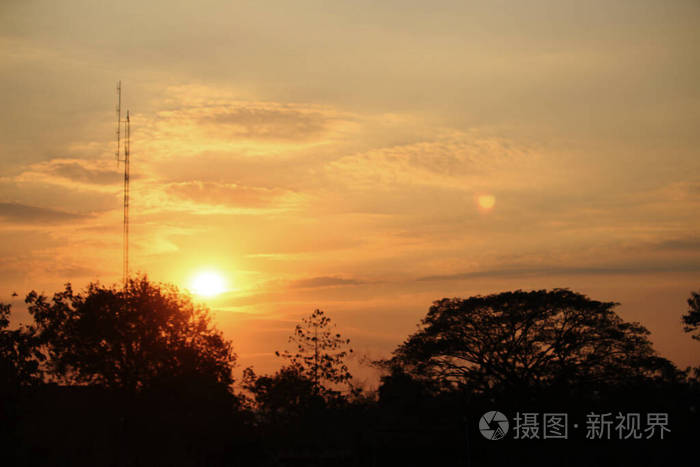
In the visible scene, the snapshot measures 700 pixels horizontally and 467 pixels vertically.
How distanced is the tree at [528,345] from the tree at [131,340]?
50.6ft

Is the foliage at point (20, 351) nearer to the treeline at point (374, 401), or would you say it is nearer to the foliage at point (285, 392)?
the treeline at point (374, 401)

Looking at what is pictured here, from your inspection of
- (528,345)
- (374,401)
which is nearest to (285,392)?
(374,401)

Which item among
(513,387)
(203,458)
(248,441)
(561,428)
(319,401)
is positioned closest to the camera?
(203,458)

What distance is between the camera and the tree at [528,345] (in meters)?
43.2

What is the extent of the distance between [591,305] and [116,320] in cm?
2907

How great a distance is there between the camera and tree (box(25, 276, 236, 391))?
33625 millimetres

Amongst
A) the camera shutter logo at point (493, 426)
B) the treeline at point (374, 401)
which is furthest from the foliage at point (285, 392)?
the camera shutter logo at point (493, 426)

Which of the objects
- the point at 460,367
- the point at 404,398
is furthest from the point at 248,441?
the point at 460,367

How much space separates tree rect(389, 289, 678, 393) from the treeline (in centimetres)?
9

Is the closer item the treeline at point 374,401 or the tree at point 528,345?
the treeline at point 374,401

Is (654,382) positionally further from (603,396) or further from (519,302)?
(519,302)

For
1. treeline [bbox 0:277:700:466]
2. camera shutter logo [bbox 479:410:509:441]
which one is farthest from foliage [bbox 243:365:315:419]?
camera shutter logo [bbox 479:410:509:441]

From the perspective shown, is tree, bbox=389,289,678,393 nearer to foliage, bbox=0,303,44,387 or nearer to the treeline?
the treeline

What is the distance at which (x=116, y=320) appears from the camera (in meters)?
34.9
